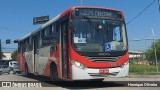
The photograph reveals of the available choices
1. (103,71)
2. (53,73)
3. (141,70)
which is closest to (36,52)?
(53,73)

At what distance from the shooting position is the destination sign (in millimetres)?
16094

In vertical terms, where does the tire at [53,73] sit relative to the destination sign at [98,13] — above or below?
below

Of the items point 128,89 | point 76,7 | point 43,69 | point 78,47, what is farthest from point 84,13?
point 43,69

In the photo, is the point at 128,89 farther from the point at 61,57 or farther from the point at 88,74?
the point at 61,57

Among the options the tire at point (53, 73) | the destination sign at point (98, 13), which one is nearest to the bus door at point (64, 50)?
the destination sign at point (98, 13)

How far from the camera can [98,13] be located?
1636cm

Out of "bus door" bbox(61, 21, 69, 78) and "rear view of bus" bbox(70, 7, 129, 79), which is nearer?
"rear view of bus" bbox(70, 7, 129, 79)

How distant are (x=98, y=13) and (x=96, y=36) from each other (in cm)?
117

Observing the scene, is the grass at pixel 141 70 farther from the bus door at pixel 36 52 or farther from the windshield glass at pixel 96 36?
the windshield glass at pixel 96 36

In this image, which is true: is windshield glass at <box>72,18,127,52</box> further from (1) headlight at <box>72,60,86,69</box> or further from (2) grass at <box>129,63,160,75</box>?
(2) grass at <box>129,63,160,75</box>

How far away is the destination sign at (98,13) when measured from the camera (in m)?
16.1

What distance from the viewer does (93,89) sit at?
612 inches

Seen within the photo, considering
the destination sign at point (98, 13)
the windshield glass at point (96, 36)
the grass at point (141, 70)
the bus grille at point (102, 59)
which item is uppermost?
the destination sign at point (98, 13)

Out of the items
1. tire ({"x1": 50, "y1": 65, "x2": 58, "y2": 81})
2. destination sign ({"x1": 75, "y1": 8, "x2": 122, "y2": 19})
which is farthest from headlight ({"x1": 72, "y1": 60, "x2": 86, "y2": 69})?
tire ({"x1": 50, "y1": 65, "x2": 58, "y2": 81})
